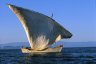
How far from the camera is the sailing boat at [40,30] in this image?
97494mm

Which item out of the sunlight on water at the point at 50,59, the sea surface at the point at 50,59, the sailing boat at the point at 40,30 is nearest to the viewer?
the sunlight on water at the point at 50,59

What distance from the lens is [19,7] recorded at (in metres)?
96.6

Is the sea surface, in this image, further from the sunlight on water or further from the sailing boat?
the sailing boat

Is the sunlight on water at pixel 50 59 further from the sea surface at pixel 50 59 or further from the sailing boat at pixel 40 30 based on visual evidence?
the sailing boat at pixel 40 30

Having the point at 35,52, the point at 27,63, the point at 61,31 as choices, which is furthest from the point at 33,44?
the point at 27,63

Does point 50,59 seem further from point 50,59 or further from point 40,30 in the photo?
point 40,30

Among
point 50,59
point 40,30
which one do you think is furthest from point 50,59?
point 40,30

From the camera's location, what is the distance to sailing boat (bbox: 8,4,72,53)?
9749cm

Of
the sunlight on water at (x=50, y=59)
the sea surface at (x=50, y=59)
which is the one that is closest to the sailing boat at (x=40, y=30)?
the sea surface at (x=50, y=59)

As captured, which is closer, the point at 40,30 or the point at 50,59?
the point at 50,59

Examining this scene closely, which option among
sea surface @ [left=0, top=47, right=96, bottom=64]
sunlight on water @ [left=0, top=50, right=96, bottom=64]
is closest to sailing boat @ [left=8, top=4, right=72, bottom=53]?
sea surface @ [left=0, top=47, right=96, bottom=64]

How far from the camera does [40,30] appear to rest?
10144cm

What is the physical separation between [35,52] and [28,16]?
35.3 ft

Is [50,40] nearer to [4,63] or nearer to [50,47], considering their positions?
[50,47]
